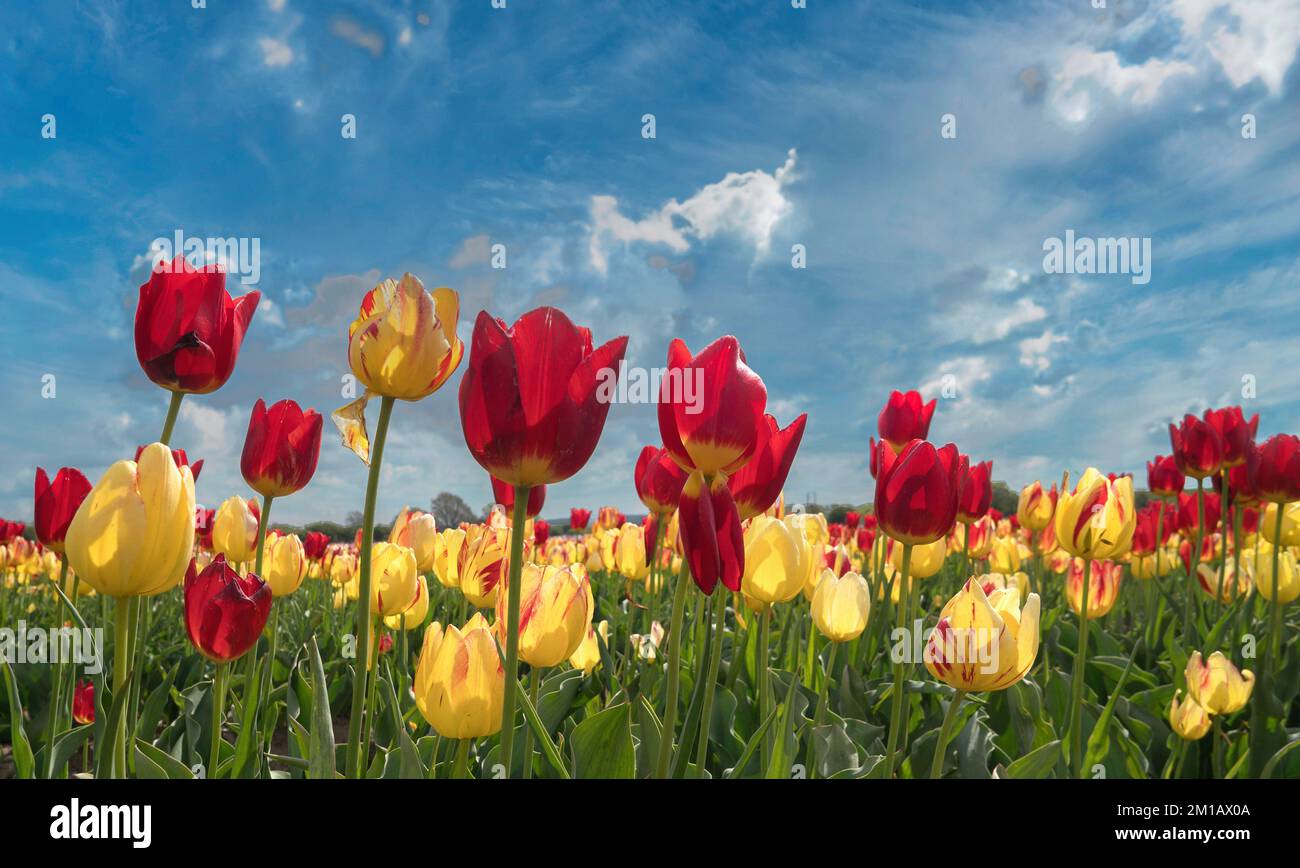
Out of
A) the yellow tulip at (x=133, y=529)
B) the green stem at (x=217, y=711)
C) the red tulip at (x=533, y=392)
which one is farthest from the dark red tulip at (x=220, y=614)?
the red tulip at (x=533, y=392)

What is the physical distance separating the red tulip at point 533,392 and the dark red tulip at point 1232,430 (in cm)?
496

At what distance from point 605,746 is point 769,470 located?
85cm

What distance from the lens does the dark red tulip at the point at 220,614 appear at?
187cm

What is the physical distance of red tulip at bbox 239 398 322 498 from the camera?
2.27 m

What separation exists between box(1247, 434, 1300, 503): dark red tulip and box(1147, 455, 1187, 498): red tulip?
188cm

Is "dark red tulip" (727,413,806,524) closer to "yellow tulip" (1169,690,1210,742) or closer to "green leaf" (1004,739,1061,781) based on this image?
"green leaf" (1004,739,1061,781)

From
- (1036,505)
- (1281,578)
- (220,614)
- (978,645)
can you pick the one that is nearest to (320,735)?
(220,614)

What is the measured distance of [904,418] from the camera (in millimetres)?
3678

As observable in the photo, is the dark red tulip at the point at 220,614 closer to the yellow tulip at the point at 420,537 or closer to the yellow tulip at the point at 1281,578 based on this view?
the yellow tulip at the point at 420,537

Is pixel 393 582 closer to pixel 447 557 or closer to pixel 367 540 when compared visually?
pixel 447 557

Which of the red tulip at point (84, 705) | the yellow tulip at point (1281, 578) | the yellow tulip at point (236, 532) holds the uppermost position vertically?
the yellow tulip at point (236, 532)

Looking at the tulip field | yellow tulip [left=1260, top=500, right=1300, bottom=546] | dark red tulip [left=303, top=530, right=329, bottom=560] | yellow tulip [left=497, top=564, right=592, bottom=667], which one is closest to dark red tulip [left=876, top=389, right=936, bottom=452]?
the tulip field

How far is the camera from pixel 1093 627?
548 cm
